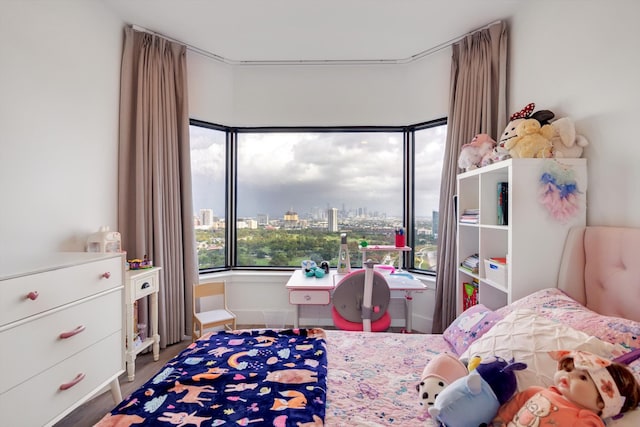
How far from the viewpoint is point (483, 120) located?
101 inches

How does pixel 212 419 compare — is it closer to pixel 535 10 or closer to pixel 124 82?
pixel 124 82

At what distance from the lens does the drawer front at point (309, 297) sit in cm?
246

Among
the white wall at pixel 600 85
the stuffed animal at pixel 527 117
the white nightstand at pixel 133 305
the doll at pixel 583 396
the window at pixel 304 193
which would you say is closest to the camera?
the doll at pixel 583 396

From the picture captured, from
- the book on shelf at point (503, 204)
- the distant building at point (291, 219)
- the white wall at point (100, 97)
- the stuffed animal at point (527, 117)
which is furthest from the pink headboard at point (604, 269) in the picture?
the distant building at point (291, 219)

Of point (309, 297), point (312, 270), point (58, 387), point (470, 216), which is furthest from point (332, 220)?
point (58, 387)

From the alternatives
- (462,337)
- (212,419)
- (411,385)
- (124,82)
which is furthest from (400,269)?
(124,82)

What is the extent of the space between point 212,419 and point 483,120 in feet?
9.21

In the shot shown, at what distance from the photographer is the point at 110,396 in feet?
6.66

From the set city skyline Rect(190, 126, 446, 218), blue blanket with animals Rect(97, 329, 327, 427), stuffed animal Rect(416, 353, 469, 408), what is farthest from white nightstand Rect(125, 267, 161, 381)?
stuffed animal Rect(416, 353, 469, 408)

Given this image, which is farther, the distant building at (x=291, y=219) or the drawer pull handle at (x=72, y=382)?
the distant building at (x=291, y=219)

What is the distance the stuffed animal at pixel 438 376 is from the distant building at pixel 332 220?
2.31m

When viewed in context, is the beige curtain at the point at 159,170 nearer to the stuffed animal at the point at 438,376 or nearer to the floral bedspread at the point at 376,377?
the floral bedspread at the point at 376,377

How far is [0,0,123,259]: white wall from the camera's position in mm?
1732

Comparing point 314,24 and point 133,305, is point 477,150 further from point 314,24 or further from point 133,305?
point 133,305
